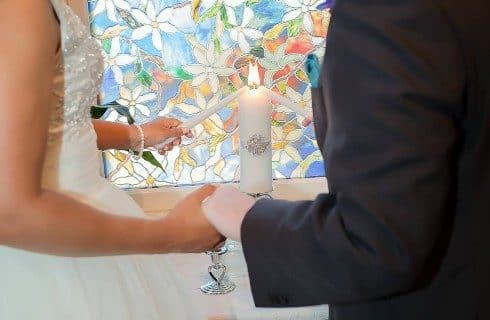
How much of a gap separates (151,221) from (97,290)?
0.53ft

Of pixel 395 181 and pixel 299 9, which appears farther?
pixel 299 9

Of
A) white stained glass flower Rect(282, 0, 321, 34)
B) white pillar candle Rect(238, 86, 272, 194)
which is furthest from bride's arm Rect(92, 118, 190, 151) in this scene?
white stained glass flower Rect(282, 0, 321, 34)

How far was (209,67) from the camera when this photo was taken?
4.86ft

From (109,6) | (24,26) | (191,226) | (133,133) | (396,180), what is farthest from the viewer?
(109,6)

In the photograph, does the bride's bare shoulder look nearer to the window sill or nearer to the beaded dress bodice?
the beaded dress bodice

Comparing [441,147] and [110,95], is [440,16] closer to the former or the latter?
[441,147]

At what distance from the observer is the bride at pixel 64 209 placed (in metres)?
0.71

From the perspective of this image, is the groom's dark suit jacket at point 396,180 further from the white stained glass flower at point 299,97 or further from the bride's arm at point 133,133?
the white stained glass flower at point 299,97

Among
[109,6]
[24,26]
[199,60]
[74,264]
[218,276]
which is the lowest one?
[218,276]

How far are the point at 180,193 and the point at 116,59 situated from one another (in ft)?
1.05

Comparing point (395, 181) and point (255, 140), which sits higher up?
point (395, 181)

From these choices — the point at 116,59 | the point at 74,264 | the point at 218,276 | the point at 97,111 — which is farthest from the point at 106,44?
the point at 74,264

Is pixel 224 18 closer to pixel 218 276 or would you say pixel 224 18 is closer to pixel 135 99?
pixel 135 99

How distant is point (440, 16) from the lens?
54cm
